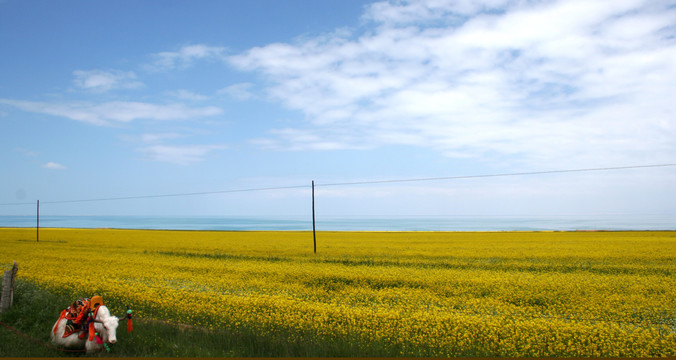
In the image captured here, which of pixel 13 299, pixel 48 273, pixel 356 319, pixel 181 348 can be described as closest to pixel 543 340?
pixel 356 319

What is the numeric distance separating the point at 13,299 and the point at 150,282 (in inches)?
216

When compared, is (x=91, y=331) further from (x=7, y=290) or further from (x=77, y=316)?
(x=7, y=290)

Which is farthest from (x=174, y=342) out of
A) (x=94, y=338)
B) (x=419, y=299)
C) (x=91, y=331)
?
(x=419, y=299)

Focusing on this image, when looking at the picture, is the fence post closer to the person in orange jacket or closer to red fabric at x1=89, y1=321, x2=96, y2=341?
the person in orange jacket

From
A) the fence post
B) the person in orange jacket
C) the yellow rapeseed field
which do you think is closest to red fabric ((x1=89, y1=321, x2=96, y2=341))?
the person in orange jacket

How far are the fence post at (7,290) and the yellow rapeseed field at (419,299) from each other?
2.52 metres

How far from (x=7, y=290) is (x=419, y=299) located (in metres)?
12.0

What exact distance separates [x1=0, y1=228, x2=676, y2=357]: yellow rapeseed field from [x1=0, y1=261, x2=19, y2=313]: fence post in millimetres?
2516

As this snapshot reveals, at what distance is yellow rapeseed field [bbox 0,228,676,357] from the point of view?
29.7ft

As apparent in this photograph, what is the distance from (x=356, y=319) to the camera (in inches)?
425

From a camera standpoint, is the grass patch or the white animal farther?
the grass patch

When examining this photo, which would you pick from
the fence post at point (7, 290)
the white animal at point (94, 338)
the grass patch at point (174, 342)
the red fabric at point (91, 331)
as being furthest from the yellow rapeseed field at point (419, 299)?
the red fabric at point (91, 331)

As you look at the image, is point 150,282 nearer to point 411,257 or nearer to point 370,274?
point 370,274

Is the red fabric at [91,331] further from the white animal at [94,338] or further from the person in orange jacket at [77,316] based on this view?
the person in orange jacket at [77,316]
